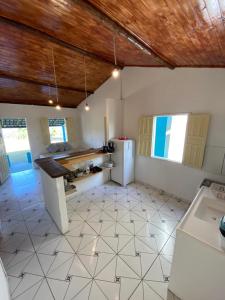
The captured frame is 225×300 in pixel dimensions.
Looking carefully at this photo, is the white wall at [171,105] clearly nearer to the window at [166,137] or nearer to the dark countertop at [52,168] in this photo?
the window at [166,137]

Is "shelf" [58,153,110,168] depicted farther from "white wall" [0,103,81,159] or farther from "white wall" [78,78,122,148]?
"white wall" [0,103,81,159]

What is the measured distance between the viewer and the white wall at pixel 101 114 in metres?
4.16

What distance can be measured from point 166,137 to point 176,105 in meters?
1.12

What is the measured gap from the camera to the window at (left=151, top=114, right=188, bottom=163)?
12.7 feet

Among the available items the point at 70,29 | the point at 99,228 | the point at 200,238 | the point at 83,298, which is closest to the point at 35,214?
the point at 99,228

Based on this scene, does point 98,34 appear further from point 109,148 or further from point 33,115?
point 33,115

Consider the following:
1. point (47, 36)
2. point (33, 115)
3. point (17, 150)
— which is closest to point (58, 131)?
point (33, 115)

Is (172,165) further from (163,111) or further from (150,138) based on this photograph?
(163,111)

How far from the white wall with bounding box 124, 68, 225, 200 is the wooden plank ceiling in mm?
307

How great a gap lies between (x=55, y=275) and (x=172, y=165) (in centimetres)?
308

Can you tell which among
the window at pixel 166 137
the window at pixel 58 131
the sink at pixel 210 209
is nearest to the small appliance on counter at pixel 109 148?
the window at pixel 166 137

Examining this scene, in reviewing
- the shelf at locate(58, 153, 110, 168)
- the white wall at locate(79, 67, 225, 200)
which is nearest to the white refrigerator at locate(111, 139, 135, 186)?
the white wall at locate(79, 67, 225, 200)

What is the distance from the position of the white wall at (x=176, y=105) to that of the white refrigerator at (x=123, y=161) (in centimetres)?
28

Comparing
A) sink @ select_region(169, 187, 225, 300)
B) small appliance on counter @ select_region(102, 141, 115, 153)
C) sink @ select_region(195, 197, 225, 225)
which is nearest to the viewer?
sink @ select_region(169, 187, 225, 300)
